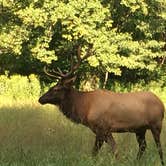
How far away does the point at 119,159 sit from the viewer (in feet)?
29.2

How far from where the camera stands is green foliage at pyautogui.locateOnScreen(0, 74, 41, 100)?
2909 centimetres

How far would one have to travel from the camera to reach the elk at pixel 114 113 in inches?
404

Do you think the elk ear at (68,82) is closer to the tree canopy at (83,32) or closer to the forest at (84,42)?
the forest at (84,42)

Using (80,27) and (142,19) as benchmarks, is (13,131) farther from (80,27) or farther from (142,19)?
(142,19)

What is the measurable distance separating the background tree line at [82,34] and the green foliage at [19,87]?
1.38m

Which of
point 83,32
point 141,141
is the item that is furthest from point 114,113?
point 83,32

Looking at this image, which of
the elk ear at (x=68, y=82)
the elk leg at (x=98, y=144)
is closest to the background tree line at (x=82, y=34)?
the elk ear at (x=68, y=82)

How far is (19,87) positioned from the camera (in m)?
29.3

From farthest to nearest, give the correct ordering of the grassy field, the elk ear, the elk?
the elk ear, the elk, the grassy field

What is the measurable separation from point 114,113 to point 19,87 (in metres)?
19.4

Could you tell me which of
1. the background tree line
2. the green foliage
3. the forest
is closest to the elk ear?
the forest

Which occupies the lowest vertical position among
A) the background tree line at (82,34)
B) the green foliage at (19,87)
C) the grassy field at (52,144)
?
the green foliage at (19,87)

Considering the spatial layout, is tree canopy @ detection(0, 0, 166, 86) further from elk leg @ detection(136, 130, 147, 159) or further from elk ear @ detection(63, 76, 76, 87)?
elk leg @ detection(136, 130, 147, 159)

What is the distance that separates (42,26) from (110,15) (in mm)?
3966
